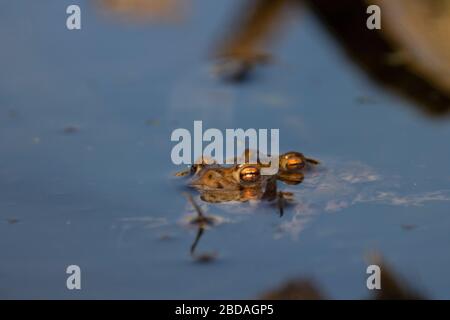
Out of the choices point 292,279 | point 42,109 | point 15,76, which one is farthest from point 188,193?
point 15,76

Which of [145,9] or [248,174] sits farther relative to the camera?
[145,9]

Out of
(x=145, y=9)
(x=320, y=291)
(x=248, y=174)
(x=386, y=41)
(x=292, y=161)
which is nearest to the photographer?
(x=320, y=291)

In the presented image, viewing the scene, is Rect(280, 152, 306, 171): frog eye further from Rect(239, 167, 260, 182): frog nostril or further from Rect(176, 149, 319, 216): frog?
Rect(239, 167, 260, 182): frog nostril

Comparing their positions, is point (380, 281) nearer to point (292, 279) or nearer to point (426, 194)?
point (292, 279)

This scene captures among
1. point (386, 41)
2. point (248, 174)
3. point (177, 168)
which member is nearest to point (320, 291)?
point (248, 174)

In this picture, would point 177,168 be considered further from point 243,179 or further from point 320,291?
point 320,291
